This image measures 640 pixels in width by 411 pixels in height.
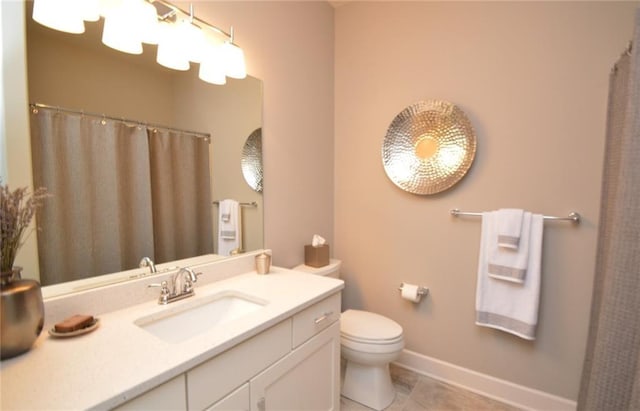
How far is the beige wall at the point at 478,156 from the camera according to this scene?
60.9 inches

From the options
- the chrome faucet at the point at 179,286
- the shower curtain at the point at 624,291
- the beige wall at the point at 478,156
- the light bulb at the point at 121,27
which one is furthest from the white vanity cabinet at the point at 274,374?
the light bulb at the point at 121,27

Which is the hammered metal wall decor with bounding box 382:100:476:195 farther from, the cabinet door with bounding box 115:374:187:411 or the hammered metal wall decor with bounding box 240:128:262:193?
the cabinet door with bounding box 115:374:187:411

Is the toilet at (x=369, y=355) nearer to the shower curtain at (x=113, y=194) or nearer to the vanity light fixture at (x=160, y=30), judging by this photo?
the shower curtain at (x=113, y=194)

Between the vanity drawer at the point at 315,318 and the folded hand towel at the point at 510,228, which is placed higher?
the folded hand towel at the point at 510,228

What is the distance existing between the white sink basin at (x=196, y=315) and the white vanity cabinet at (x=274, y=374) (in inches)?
8.0

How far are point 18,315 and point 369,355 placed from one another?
1491 millimetres

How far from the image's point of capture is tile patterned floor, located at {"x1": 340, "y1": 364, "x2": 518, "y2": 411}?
5.69ft

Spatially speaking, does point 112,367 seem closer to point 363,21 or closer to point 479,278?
point 479,278

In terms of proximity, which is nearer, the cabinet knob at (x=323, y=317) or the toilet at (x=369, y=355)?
the cabinet knob at (x=323, y=317)

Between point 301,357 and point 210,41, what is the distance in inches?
60.9

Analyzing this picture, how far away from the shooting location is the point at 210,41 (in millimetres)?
1460

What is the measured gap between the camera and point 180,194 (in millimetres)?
1363

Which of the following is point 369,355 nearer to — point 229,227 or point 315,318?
point 315,318

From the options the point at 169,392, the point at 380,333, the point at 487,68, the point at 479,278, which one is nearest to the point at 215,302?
the point at 169,392
